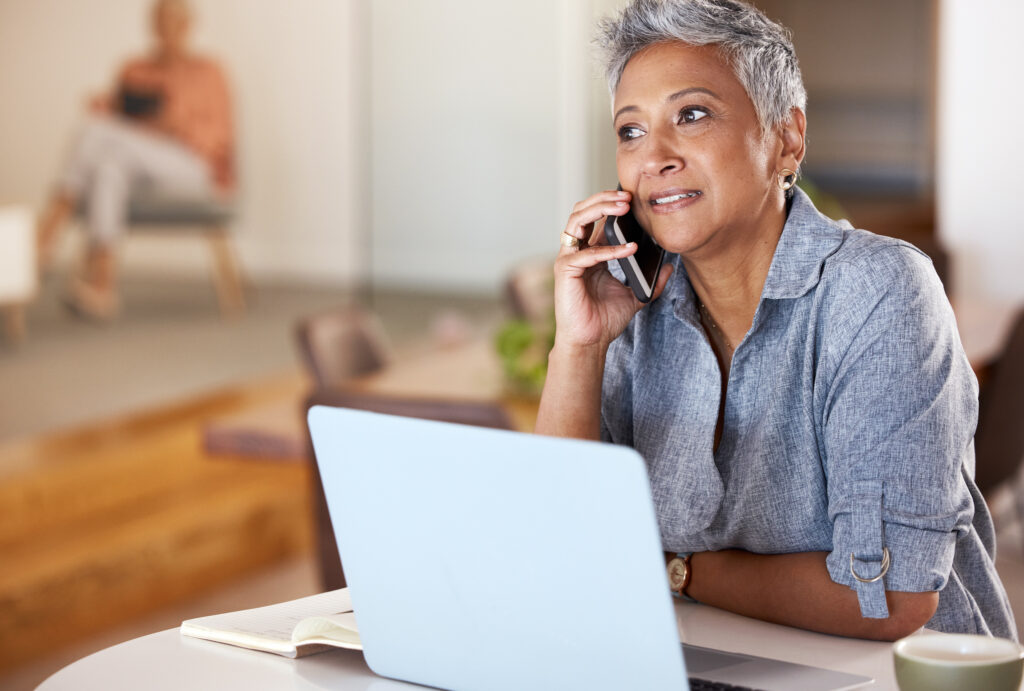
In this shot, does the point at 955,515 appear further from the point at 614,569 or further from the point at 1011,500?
the point at 1011,500

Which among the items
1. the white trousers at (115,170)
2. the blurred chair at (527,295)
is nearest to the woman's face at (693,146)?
the blurred chair at (527,295)

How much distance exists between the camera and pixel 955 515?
1210 mm

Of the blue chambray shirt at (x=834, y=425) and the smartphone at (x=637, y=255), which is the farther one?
the smartphone at (x=637, y=255)

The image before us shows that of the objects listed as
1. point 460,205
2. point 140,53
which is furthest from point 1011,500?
point 140,53

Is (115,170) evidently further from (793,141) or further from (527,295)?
(793,141)

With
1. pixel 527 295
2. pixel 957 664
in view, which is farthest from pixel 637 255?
pixel 527 295

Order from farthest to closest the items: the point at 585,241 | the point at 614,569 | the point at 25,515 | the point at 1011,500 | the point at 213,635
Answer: the point at 1011,500
the point at 25,515
the point at 585,241
the point at 213,635
the point at 614,569

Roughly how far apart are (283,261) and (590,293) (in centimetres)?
361

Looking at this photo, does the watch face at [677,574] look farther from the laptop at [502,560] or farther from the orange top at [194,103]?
the orange top at [194,103]

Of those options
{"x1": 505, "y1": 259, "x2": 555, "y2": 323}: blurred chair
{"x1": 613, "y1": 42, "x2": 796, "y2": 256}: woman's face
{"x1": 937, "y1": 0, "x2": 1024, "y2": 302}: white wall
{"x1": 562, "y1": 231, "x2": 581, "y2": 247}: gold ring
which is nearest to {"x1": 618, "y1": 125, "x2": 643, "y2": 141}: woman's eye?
{"x1": 613, "y1": 42, "x2": 796, "y2": 256}: woman's face

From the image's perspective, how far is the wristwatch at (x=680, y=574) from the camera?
4.30 feet

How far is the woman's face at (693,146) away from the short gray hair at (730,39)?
1cm

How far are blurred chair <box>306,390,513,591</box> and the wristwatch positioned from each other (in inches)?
35.0

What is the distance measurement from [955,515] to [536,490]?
53cm
